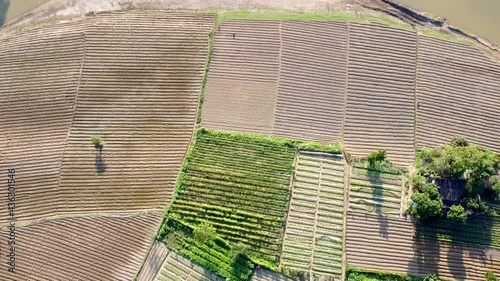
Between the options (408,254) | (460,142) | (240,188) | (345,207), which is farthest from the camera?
(240,188)

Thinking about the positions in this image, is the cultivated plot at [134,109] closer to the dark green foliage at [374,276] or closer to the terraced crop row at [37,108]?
the terraced crop row at [37,108]

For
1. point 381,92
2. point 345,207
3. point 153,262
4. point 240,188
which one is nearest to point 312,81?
point 381,92

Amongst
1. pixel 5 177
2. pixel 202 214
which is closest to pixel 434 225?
pixel 202 214

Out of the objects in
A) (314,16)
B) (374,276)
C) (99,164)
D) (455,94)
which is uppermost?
(314,16)

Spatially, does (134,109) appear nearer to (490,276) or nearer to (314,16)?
(314,16)

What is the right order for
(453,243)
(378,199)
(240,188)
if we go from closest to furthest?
(453,243) → (378,199) → (240,188)

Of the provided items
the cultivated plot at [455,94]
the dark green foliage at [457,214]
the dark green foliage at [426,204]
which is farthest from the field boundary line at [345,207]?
the dark green foliage at [457,214]
